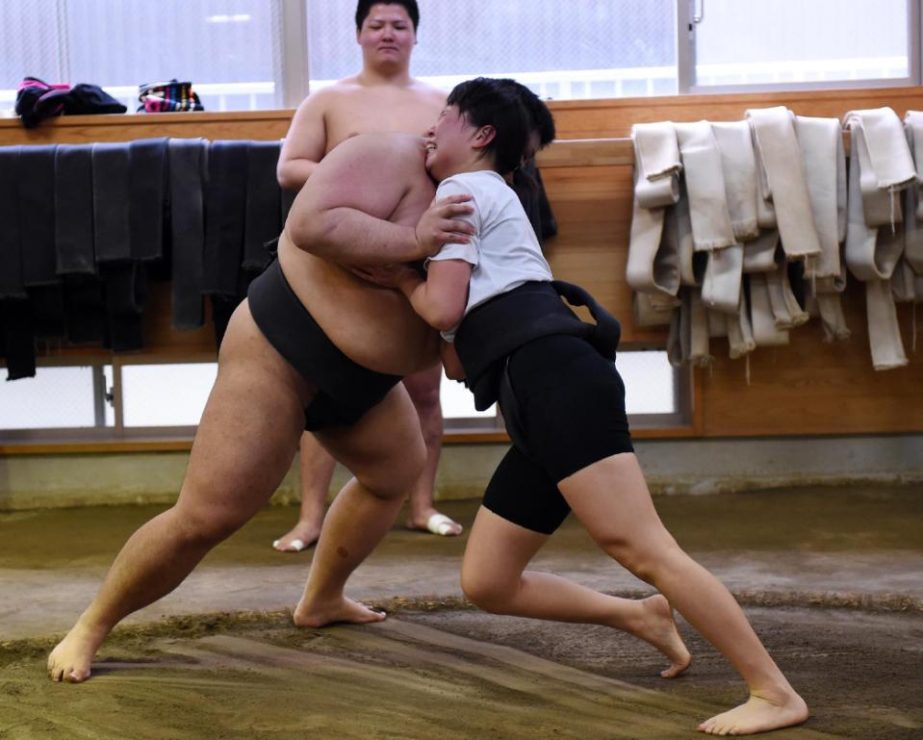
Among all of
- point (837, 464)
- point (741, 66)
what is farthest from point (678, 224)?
point (837, 464)

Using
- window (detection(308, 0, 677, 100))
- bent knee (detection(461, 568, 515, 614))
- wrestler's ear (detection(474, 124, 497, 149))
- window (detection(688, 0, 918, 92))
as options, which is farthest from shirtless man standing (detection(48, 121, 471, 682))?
window (detection(688, 0, 918, 92))

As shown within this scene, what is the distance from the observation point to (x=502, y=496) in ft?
6.11

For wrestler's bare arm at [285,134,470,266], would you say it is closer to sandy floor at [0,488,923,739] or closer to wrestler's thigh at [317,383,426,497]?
wrestler's thigh at [317,383,426,497]

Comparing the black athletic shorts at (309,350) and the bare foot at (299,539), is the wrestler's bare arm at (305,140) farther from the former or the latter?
the black athletic shorts at (309,350)

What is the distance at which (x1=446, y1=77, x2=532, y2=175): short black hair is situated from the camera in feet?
5.91

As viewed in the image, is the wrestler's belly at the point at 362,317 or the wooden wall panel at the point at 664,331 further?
the wooden wall panel at the point at 664,331

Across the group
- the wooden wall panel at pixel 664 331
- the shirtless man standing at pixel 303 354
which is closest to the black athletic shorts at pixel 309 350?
the shirtless man standing at pixel 303 354

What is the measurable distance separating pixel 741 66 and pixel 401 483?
7.80ft

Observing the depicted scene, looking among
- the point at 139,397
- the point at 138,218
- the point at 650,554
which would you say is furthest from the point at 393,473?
the point at 139,397

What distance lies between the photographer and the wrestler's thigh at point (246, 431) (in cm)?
192

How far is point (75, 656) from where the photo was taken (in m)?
2.04

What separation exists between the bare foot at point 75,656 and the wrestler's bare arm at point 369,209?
0.80m

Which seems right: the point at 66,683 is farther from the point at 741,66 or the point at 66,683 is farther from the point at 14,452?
the point at 741,66

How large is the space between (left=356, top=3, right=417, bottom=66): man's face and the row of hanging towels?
80 cm
